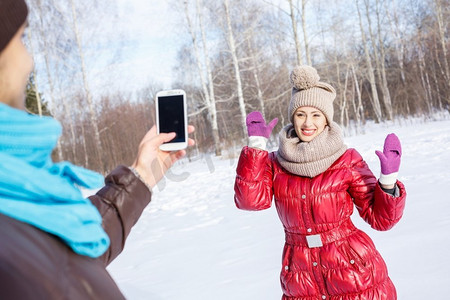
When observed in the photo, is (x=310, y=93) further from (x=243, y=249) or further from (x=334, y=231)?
(x=243, y=249)

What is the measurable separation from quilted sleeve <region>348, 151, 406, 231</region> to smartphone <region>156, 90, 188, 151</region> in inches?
39.9

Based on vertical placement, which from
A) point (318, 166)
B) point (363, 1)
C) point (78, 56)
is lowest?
point (318, 166)

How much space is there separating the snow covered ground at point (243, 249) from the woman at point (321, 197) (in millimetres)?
1022

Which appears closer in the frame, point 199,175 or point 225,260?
point 225,260

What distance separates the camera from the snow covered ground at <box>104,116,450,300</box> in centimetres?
303

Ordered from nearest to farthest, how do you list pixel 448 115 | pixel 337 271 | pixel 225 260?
pixel 337 271 → pixel 225 260 → pixel 448 115

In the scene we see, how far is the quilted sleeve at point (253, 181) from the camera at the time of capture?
2.09 m

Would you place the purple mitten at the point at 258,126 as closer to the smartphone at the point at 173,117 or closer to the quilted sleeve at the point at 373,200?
the quilted sleeve at the point at 373,200

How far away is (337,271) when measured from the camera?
1871 mm

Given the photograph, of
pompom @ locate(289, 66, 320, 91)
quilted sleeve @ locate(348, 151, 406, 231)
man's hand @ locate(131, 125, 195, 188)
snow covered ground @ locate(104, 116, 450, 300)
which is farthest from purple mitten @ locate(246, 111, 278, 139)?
snow covered ground @ locate(104, 116, 450, 300)

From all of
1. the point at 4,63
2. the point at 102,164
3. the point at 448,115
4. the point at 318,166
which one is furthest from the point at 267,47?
the point at 4,63

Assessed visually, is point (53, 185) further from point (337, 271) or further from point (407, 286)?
point (407, 286)

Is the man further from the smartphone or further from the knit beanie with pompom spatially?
the knit beanie with pompom

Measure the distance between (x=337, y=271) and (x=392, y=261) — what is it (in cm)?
154
